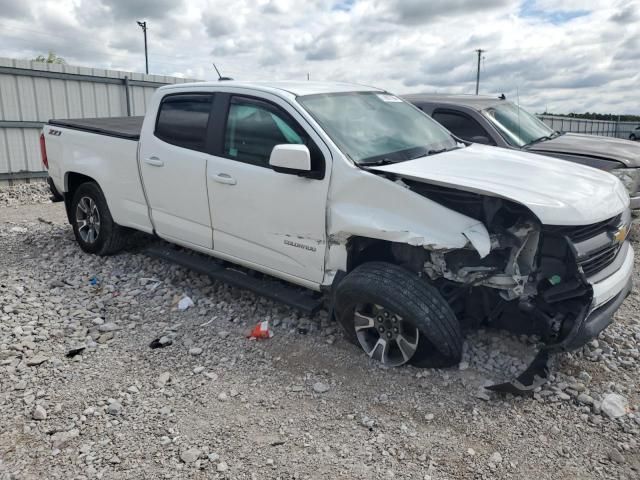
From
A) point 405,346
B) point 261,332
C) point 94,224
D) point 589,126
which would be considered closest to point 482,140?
point 405,346

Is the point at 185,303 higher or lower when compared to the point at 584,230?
lower

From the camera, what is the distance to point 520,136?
687cm

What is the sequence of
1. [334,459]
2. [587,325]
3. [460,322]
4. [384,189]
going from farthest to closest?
[460,322] < [384,189] < [587,325] < [334,459]

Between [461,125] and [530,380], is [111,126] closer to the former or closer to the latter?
[461,125]

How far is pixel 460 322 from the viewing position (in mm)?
3766

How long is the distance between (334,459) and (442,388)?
3.29 feet

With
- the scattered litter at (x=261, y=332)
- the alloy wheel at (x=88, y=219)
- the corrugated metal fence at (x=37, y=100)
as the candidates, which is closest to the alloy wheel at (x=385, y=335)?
the scattered litter at (x=261, y=332)

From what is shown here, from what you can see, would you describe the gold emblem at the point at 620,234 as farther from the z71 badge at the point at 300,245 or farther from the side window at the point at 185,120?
the side window at the point at 185,120

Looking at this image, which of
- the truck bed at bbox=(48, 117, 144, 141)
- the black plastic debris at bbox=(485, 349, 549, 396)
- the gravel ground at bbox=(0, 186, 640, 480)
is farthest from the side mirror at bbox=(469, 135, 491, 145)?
the truck bed at bbox=(48, 117, 144, 141)

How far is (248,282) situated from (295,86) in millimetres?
1681

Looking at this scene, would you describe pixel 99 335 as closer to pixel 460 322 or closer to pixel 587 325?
pixel 460 322

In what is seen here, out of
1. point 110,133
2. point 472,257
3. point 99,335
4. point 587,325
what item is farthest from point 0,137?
point 587,325

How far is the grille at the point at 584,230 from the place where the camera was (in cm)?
321

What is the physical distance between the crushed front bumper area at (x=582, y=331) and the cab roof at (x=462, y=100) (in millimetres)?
3826
